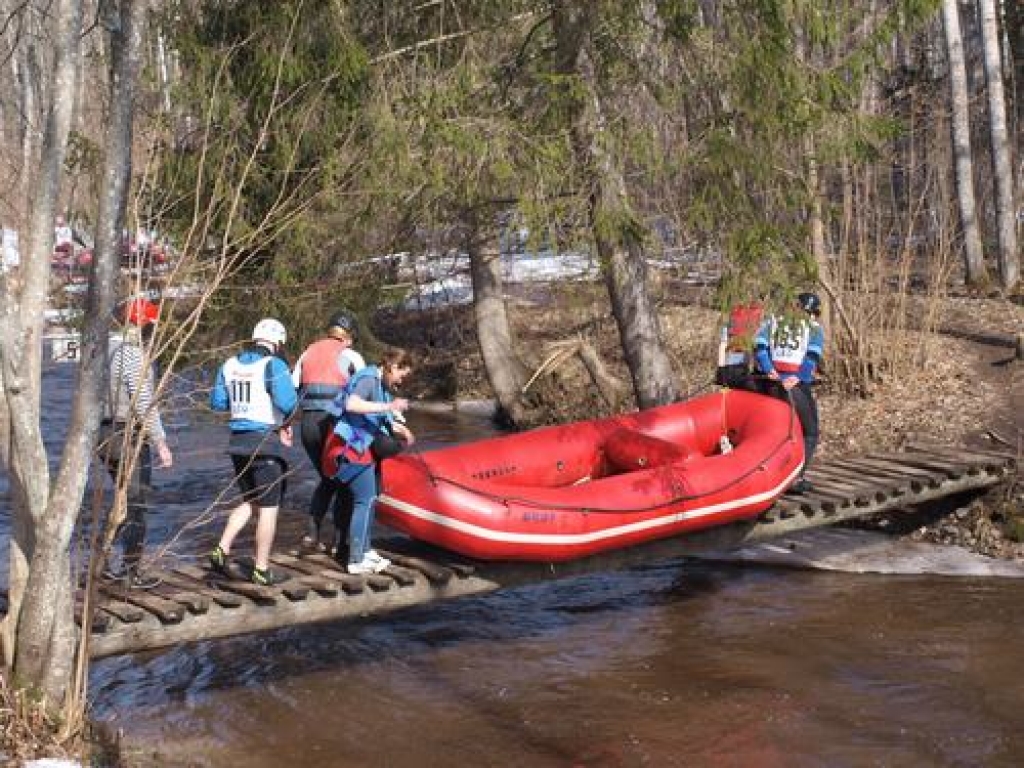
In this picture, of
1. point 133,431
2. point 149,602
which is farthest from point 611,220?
point 149,602

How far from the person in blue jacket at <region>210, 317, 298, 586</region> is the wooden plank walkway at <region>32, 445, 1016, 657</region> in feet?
0.88

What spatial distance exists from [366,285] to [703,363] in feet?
16.2

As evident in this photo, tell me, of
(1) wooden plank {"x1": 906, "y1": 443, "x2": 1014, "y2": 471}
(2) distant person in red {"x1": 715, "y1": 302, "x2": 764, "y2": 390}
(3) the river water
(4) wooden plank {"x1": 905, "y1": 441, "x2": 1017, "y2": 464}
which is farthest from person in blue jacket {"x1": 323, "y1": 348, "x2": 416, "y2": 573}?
(4) wooden plank {"x1": 905, "y1": 441, "x2": 1017, "y2": 464}

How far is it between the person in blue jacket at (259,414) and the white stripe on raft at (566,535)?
29.4 inches

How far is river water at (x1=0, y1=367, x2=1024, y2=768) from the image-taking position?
7492mm

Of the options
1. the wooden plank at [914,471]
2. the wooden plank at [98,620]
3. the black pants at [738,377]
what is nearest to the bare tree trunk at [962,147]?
the wooden plank at [914,471]

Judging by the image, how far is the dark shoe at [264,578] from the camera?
25.9ft

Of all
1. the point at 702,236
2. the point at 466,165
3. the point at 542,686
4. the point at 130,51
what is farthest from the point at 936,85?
the point at 130,51

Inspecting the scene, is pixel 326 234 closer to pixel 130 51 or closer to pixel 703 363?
pixel 130 51

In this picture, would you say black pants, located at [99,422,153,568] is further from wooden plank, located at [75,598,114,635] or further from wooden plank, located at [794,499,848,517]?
wooden plank, located at [794,499,848,517]

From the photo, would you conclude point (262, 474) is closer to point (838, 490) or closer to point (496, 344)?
point (838, 490)

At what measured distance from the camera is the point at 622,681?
8.62 m

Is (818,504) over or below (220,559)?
below

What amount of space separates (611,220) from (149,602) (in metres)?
4.23
